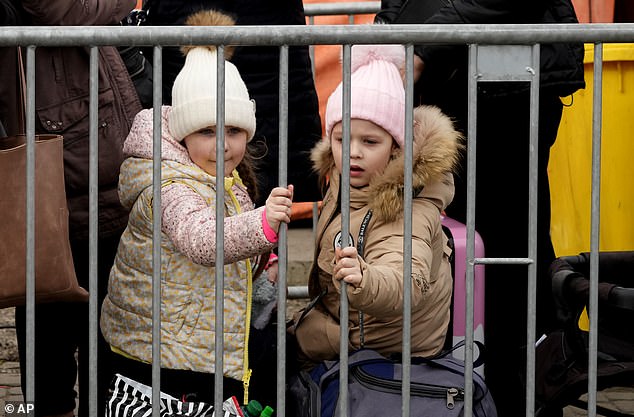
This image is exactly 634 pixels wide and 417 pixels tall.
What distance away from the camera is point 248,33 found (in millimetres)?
3295

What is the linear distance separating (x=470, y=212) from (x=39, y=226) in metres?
1.11

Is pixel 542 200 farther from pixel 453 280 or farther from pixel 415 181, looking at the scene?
→ pixel 415 181

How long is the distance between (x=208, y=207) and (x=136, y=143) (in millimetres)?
329

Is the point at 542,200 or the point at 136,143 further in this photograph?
the point at 542,200

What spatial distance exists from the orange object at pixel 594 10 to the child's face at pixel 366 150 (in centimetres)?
308

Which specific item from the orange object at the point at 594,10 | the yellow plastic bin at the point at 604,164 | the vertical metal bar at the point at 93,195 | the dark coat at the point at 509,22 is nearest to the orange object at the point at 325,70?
the orange object at the point at 594,10

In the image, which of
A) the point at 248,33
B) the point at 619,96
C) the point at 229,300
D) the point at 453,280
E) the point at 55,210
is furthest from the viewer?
the point at 619,96

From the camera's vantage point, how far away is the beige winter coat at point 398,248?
146 inches

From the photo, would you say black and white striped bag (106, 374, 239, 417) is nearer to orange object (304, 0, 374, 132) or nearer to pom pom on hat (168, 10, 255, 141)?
pom pom on hat (168, 10, 255, 141)

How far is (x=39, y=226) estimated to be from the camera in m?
3.47

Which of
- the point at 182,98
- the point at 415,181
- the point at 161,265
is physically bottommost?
the point at 161,265

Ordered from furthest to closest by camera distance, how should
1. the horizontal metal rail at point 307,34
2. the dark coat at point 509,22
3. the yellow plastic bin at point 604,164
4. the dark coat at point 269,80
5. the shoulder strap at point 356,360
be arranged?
1. the yellow plastic bin at point 604,164
2. the dark coat at point 269,80
3. the dark coat at point 509,22
4. the shoulder strap at point 356,360
5. the horizontal metal rail at point 307,34

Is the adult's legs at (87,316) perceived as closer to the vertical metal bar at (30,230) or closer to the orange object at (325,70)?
the vertical metal bar at (30,230)

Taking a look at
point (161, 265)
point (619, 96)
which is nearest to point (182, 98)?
point (161, 265)
